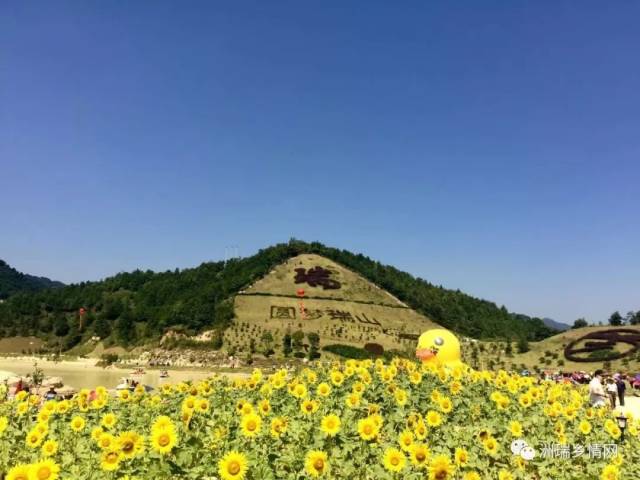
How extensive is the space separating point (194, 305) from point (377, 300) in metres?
28.8

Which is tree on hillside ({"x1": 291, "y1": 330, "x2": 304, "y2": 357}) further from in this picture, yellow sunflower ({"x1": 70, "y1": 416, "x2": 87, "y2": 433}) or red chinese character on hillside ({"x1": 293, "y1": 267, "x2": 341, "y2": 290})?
yellow sunflower ({"x1": 70, "y1": 416, "x2": 87, "y2": 433})

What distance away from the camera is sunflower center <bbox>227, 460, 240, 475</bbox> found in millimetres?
4523

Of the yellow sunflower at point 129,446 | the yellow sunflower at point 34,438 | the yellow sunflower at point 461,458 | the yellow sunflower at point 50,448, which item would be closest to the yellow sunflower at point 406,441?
the yellow sunflower at point 461,458

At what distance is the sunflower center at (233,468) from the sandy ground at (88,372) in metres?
37.7

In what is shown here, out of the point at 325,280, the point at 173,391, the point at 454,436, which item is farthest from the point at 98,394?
the point at 325,280

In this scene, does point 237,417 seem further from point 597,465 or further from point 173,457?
point 597,465

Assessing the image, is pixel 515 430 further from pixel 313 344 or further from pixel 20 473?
pixel 313 344

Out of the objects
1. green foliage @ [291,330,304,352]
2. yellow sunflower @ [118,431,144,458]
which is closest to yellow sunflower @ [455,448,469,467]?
yellow sunflower @ [118,431,144,458]

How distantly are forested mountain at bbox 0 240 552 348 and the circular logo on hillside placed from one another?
36.0 meters

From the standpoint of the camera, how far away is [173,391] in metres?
9.67

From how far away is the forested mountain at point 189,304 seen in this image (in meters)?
72.9

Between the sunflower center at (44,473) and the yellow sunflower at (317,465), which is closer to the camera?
the sunflower center at (44,473)

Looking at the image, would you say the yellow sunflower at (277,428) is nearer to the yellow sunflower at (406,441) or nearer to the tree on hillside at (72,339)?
the yellow sunflower at (406,441)

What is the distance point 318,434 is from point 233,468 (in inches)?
71.2
